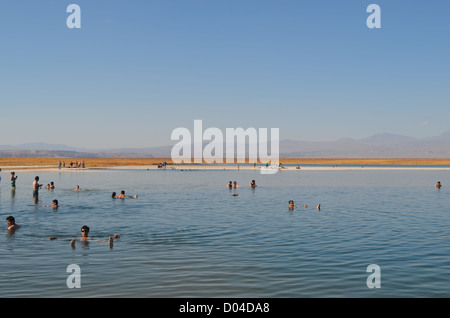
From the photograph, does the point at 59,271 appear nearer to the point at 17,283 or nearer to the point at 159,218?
the point at 17,283

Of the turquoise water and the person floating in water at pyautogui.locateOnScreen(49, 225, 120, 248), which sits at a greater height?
the person floating in water at pyautogui.locateOnScreen(49, 225, 120, 248)

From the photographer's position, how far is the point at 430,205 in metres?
43.2
